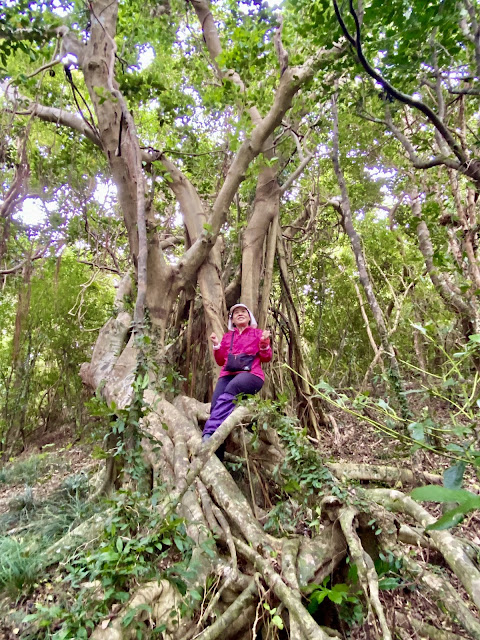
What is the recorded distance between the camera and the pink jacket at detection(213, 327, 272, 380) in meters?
3.07

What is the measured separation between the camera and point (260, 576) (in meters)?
1.75

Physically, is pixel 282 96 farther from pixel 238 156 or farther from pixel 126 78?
pixel 126 78

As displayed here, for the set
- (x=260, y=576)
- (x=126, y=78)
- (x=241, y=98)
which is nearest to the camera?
(x=260, y=576)

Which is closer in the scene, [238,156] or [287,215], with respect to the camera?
[238,156]

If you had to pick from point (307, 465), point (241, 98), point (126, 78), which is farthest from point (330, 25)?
point (307, 465)

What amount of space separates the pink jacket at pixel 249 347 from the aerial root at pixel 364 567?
1.40m

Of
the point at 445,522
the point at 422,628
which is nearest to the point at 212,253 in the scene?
the point at 422,628

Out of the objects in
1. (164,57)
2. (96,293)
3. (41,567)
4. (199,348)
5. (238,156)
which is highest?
(164,57)

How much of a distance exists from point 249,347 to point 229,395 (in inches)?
18.3

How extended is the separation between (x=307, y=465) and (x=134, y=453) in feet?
3.05

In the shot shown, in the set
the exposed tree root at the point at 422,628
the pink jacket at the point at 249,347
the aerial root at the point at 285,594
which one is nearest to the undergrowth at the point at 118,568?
the aerial root at the point at 285,594

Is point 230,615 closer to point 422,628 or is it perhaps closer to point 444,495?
point 422,628

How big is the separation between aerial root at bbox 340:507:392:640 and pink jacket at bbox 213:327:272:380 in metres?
1.40

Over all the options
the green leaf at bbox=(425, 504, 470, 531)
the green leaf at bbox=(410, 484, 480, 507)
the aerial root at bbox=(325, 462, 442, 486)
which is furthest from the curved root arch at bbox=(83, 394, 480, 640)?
the green leaf at bbox=(410, 484, 480, 507)
